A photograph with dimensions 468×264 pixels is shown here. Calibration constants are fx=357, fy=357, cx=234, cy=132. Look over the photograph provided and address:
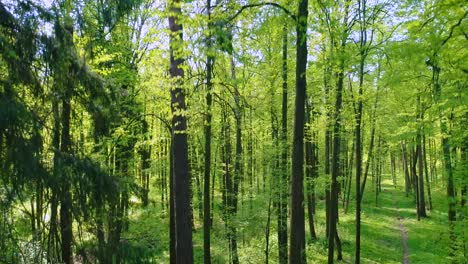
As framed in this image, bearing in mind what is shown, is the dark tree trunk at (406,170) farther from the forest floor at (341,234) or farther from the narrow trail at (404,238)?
the narrow trail at (404,238)

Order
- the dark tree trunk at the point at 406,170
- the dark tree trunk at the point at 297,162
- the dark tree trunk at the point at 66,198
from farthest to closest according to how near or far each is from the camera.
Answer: the dark tree trunk at the point at 406,170 → the dark tree trunk at the point at 297,162 → the dark tree trunk at the point at 66,198

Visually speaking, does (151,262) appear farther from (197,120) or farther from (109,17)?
(197,120)

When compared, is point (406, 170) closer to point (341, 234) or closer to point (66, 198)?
point (341, 234)

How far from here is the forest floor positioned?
14692 mm

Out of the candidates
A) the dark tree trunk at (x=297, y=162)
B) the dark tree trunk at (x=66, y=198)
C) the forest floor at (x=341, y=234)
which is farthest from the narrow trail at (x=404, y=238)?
the dark tree trunk at (x=66, y=198)

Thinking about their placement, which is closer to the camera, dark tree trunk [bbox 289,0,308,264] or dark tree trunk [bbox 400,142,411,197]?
dark tree trunk [bbox 289,0,308,264]

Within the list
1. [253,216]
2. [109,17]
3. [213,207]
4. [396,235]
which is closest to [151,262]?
[109,17]

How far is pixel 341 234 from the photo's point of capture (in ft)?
66.3

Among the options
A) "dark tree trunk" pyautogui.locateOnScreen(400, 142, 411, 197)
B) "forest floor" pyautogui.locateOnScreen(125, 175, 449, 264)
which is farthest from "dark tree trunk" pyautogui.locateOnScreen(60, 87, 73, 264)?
"dark tree trunk" pyautogui.locateOnScreen(400, 142, 411, 197)

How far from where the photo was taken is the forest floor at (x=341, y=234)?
48.2 ft

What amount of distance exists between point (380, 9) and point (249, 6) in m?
7.41

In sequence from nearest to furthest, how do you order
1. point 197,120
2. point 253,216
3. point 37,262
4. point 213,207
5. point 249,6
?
point 37,262, point 249,6, point 197,120, point 253,216, point 213,207

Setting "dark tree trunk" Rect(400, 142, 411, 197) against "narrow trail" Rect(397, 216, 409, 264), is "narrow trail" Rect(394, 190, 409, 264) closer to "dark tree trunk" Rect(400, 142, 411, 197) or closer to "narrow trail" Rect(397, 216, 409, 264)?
"narrow trail" Rect(397, 216, 409, 264)

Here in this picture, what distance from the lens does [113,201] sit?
15.4 feet
